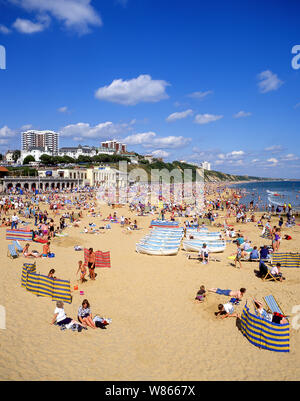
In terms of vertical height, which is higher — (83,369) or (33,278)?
(33,278)

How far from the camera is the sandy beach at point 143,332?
16.2ft

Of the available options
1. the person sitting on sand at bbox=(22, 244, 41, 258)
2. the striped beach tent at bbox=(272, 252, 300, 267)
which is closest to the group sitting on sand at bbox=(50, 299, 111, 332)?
the person sitting on sand at bbox=(22, 244, 41, 258)

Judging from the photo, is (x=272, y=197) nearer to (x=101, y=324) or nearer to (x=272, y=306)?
(x=272, y=306)

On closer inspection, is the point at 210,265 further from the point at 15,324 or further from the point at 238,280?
the point at 15,324

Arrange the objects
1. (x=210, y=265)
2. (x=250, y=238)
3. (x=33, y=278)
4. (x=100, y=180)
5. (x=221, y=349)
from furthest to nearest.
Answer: (x=100, y=180) < (x=250, y=238) < (x=210, y=265) < (x=33, y=278) < (x=221, y=349)

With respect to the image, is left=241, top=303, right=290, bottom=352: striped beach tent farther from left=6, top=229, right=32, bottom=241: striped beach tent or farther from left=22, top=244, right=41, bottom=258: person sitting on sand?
left=6, top=229, right=32, bottom=241: striped beach tent

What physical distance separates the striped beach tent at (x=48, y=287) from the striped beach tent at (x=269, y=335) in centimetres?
470

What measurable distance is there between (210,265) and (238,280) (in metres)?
1.84

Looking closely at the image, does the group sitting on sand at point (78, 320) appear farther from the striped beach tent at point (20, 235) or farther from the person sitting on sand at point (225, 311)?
the striped beach tent at point (20, 235)

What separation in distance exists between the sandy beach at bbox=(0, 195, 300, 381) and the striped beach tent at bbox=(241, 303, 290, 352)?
148mm

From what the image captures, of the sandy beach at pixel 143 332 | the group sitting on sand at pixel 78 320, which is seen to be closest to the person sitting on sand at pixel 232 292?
the sandy beach at pixel 143 332

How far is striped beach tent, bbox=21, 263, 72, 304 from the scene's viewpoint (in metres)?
7.67

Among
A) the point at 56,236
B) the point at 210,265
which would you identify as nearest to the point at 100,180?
the point at 56,236
